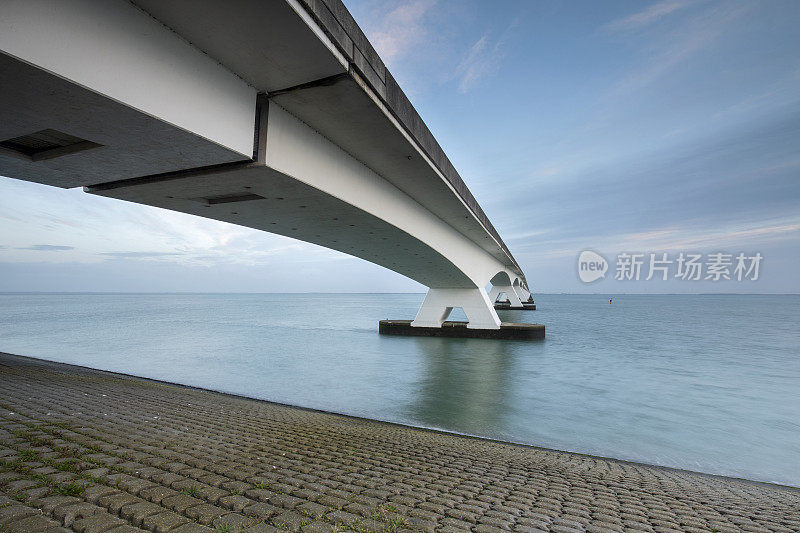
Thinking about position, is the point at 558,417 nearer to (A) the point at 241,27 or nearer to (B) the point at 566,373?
(B) the point at 566,373

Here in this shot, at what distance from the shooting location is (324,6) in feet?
14.9

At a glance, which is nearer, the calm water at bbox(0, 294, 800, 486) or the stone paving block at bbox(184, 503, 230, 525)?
the stone paving block at bbox(184, 503, 230, 525)

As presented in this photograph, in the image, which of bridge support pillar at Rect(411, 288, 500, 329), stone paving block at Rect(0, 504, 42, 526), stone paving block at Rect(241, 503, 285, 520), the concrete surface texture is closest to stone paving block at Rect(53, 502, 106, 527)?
the concrete surface texture

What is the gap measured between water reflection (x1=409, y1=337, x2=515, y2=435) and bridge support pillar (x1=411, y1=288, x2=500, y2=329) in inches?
88.2

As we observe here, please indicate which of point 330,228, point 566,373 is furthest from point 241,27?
point 566,373

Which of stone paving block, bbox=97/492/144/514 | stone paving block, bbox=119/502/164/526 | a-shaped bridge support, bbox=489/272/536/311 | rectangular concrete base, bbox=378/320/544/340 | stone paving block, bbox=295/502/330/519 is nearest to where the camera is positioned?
stone paving block, bbox=119/502/164/526

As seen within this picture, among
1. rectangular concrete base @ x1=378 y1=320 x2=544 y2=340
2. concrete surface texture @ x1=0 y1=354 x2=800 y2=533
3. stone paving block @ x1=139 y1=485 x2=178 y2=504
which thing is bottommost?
rectangular concrete base @ x1=378 y1=320 x2=544 y2=340

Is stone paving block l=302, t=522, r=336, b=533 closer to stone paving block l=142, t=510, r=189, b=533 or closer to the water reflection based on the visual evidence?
stone paving block l=142, t=510, r=189, b=533

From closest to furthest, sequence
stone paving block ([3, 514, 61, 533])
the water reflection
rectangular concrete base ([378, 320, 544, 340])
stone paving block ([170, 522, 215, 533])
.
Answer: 1. stone paving block ([3, 514, 61, 533])
2. stone paving block ([170, 522, 215, 533])
3. the water reflection
4. rectangular concrete base ([378, 320, 544, 340])

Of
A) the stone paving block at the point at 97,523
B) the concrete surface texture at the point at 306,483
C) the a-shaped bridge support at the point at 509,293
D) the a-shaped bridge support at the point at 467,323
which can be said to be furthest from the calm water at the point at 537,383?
the a-shaped bridge support at the point at 509,293

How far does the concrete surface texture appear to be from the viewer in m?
3.25

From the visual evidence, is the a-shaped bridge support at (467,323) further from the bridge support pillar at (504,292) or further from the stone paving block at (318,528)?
the bridge support pillar at (504,292)

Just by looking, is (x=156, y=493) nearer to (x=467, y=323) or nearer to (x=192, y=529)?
(x=192, y=529)

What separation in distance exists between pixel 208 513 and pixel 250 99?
5.46 meters
